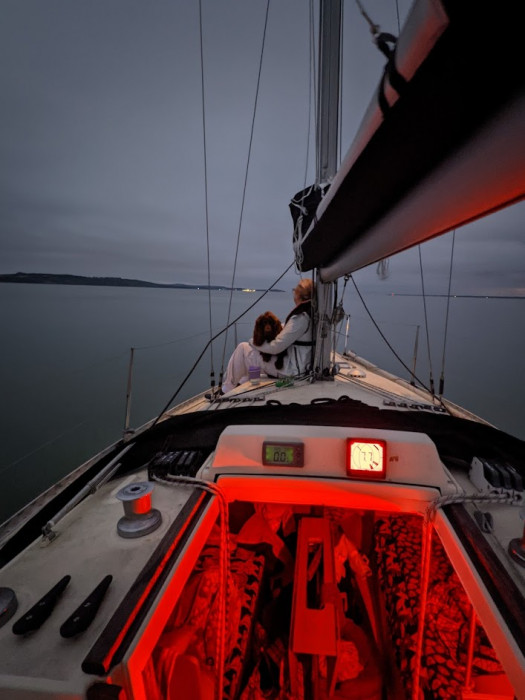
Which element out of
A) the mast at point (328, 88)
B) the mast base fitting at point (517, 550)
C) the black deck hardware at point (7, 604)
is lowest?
the black deck hardware at point (7, 604)

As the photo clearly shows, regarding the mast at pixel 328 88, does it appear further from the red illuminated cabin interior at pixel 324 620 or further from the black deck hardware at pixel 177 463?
the red illuminated cabin interior at pixel 324 620

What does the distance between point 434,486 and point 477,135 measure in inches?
47.4

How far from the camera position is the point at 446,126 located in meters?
0.62

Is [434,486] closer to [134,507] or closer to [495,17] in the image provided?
[134,507]

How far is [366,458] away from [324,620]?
2.54ft

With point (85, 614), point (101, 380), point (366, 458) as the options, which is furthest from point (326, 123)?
point (101, 380)

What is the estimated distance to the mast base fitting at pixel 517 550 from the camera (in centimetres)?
89

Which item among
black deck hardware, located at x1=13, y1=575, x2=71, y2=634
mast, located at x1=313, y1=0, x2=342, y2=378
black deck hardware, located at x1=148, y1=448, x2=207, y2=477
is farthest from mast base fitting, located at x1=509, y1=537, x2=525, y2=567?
mast, located at x1=313, y1=0, x2=342, y2=378

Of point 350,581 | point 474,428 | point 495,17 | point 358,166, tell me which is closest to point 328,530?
point 350,581

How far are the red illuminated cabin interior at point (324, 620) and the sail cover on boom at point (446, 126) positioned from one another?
1284mm

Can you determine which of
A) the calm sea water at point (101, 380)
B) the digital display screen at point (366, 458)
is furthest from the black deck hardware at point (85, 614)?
the calm sea water at point (101, 380)

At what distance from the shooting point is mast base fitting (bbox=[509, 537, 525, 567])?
0.89m

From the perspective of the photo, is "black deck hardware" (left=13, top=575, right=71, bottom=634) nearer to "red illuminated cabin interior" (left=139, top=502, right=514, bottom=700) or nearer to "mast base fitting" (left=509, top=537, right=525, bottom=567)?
"red illuminated cabin interior" (left=139, top=502, right=514, bottom=700)

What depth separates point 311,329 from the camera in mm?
3180
